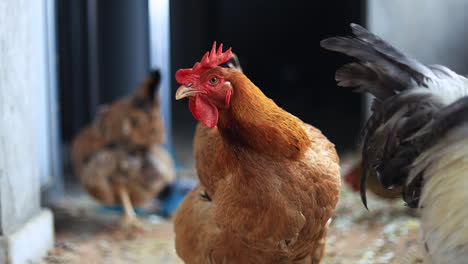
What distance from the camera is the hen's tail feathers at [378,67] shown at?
213 cm

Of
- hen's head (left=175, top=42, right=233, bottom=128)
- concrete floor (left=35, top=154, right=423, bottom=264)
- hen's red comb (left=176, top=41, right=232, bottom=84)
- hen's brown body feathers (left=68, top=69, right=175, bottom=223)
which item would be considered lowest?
concrete floor (left=35, top=154, right=423, bottom=264)

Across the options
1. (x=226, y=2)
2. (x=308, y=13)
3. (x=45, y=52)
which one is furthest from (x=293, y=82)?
(x=45, y=52)

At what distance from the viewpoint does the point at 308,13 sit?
9.00 metres

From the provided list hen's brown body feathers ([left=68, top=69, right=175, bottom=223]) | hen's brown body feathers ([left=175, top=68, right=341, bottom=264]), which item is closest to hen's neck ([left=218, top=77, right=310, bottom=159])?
hen's brown body feathers ([left=175, top=68, right=341, bottom=264])

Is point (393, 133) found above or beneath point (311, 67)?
above

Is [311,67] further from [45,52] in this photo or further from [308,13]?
[45,52]

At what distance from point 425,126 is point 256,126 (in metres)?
0.70

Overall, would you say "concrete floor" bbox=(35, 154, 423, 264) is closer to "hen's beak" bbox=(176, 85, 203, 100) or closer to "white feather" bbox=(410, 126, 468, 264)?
"white feather" bbox=(410, 126, 468, 264)

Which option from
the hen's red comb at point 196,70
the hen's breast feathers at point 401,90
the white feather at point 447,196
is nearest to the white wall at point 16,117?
the hen's red comb at point 196,70

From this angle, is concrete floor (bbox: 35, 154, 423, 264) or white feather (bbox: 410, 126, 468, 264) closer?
white feather (bbox: 410, 126, 468, 264)

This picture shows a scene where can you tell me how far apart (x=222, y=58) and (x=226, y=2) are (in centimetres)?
654


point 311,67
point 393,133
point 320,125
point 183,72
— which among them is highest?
point 183,72

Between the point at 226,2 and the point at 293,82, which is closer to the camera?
the point at 226,2

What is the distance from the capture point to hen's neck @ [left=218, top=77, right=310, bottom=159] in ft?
7.08
